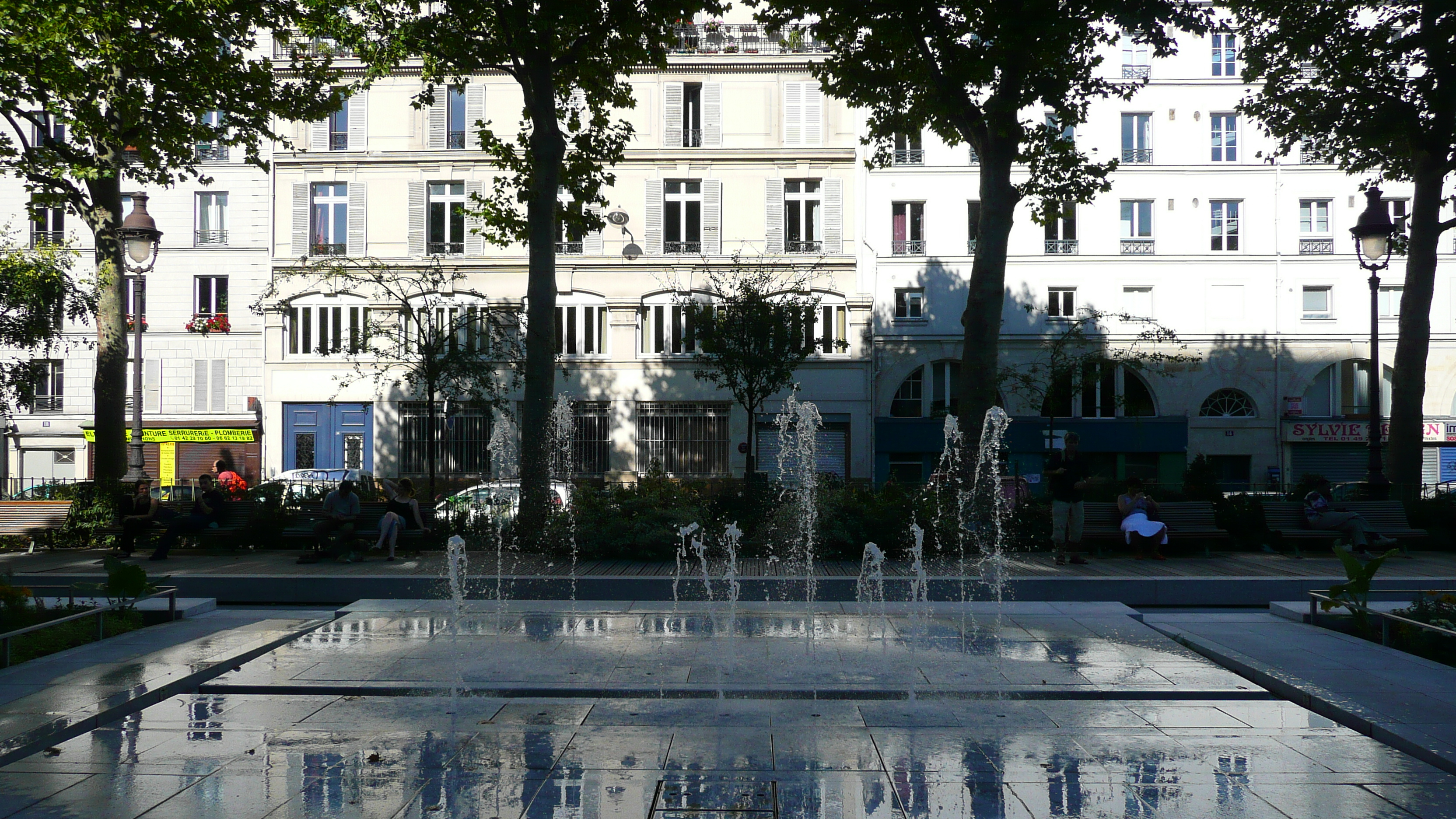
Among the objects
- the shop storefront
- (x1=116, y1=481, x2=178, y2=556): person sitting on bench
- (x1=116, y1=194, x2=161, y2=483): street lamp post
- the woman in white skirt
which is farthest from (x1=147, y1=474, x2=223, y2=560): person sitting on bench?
the shop storefront

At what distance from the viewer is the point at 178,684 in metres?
6.67

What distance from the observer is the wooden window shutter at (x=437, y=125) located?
31.9 meters

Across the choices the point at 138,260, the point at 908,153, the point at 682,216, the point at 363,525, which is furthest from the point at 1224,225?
the point at 138,260

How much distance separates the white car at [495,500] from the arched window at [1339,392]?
87.9 ft

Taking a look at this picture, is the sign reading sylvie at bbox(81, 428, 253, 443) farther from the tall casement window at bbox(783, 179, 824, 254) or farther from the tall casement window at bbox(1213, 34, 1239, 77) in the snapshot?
the tall casement window at bbox(1213, 34, 1239, 77)

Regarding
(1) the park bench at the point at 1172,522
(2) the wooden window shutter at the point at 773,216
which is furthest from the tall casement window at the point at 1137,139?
(1) the park bench at the point at 1172,522

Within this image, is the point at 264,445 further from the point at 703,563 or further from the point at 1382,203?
the point at 1382,203

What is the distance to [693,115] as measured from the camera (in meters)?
32.2

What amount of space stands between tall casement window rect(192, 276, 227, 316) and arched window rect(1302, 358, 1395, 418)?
36195 millimetres

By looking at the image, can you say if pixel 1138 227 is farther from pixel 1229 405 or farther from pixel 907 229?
pixel 907 229

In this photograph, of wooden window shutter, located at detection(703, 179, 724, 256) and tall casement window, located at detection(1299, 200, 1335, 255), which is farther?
tall casement window, located at detection(1299, 200, 1335, 255)

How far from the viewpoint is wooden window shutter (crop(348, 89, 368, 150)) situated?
3191cm

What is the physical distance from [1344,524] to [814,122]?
2178cm

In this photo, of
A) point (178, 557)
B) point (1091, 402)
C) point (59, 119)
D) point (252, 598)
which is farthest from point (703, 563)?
point (1091, 402)
